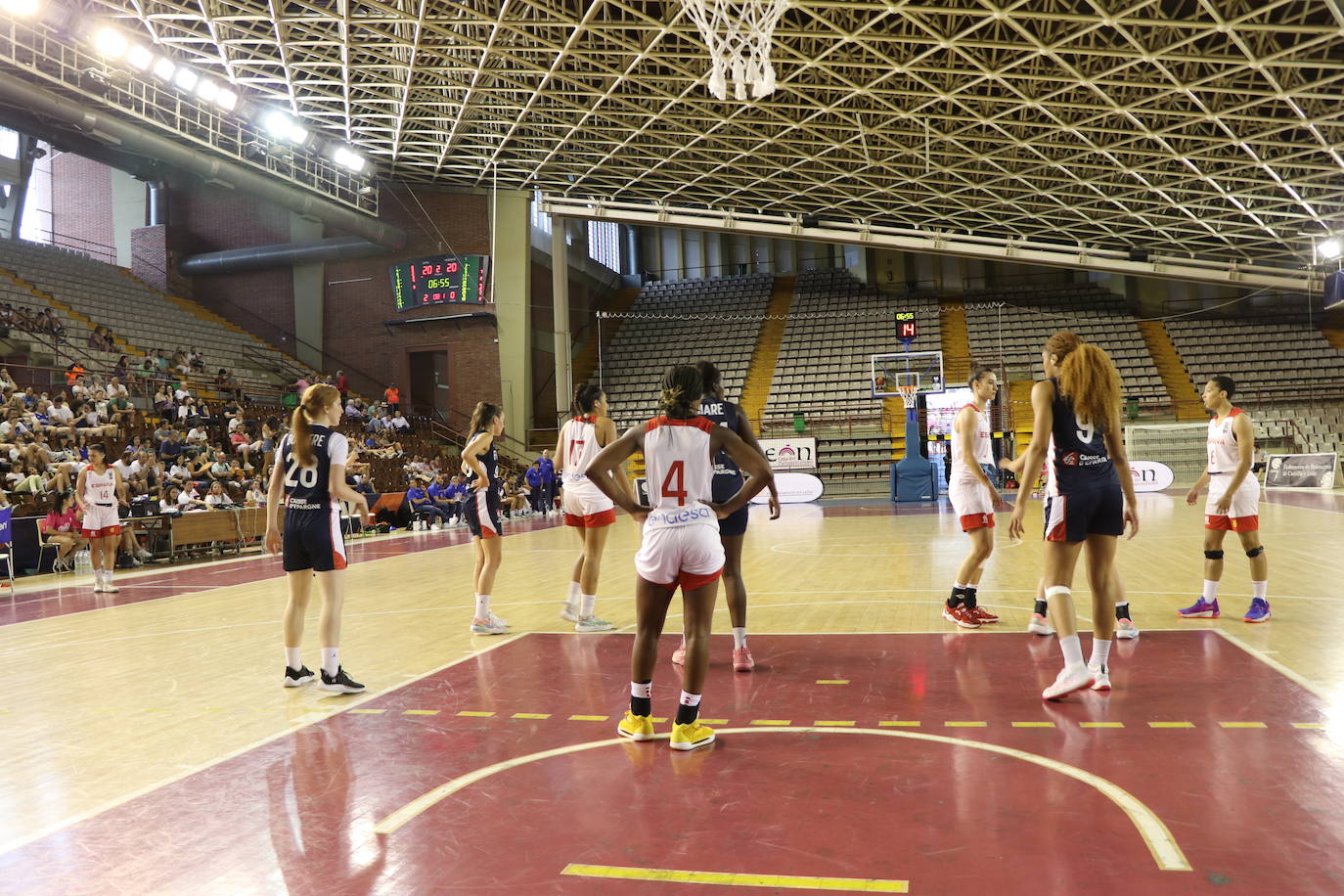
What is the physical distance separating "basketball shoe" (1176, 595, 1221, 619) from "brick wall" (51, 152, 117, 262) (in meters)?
33.7

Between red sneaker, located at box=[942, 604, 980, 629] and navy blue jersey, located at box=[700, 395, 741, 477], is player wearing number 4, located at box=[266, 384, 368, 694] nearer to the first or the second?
navy blue jersey, located at box=[700, 395, 741, 477]

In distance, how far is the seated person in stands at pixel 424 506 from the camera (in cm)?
1992

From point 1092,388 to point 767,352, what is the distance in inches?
1131

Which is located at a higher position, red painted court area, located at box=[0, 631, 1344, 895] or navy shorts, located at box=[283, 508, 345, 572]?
navy shorts, located at box=[283, 508, 345, 572]

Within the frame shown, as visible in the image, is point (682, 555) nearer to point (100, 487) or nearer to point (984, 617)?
point (984, 617)

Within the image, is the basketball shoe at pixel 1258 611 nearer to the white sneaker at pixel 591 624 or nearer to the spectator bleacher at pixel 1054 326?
the white sneaker at pixel 591 624

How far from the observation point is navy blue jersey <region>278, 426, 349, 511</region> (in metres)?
5.16

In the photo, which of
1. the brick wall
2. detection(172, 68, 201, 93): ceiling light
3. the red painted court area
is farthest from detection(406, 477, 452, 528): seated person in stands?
the brick wall

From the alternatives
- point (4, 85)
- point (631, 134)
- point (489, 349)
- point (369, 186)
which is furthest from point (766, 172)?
point (4, 85)

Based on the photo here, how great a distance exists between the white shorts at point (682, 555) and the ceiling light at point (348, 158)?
22.1 m

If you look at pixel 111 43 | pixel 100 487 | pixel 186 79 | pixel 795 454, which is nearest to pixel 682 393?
pixel 100 487

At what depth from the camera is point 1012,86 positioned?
19094 mm

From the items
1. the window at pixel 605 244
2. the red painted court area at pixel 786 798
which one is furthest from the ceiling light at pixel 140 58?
the window at pixel 605 244

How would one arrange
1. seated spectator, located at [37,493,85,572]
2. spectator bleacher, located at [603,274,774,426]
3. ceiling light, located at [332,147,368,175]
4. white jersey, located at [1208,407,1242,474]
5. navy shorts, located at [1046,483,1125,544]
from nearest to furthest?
navy shorts, located at [1046,483,1125,544], white jersey, located at [1208,407,1242,474], seated spectator, located at [37,493,85,572], ceiling light, located at [332,147,368,175], spectator bleacher, located at [603,274,774,426]
